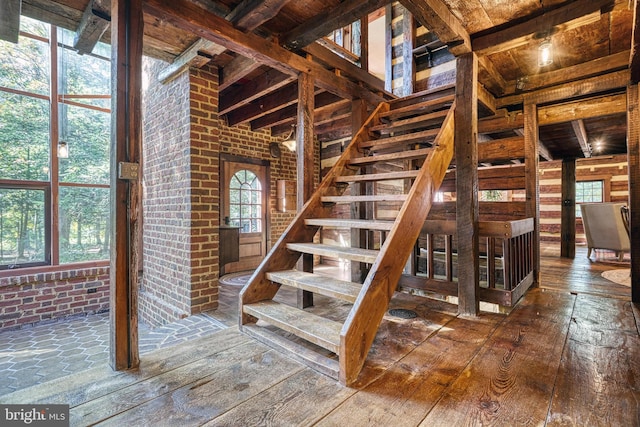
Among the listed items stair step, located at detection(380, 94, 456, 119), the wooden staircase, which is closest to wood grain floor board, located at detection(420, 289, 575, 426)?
the wooden staircase

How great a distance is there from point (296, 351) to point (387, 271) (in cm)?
67

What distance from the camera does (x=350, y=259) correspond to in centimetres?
200

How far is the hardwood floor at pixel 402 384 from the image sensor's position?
3.96 ft

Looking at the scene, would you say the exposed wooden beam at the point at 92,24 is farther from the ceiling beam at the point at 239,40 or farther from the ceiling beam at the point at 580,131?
the ceiling beam at the point at 580,131

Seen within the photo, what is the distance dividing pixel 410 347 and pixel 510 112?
119 inches

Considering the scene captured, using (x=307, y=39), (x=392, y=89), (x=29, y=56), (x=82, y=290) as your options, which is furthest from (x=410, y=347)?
(x=29, y=56)

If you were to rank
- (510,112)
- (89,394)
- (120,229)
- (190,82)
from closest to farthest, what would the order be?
(89,394) < (120,229) < (190,82) < (510,112)

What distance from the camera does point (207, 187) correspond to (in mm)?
3109

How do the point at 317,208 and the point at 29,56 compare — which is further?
the point at 29,56

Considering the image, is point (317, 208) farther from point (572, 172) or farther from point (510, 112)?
point (572, 172)

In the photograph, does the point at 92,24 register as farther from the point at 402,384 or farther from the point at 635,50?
the point at 635,50

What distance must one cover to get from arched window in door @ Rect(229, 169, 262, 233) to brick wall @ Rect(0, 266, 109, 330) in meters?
2.05

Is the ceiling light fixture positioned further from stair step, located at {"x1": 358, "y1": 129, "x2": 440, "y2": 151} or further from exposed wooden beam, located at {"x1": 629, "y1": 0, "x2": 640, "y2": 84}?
stair step, located at {"x1": 358, "y1": 129, "x2": 440, "y2": 151}

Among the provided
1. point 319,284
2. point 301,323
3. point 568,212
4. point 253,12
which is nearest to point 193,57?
point 253,12
